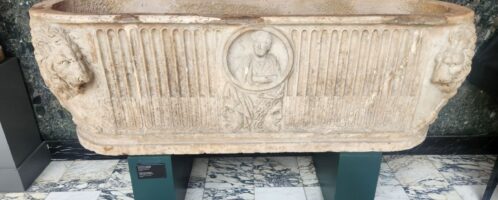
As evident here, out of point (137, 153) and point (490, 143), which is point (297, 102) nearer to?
point (137, 153)

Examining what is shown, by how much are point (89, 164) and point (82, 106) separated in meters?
0.97

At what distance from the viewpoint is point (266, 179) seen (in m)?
2.04

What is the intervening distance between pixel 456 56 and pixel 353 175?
0.68 metres

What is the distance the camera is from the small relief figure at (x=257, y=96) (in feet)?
4.21

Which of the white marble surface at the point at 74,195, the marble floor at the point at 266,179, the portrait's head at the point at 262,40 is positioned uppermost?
the portrait's head at the point at 262,40

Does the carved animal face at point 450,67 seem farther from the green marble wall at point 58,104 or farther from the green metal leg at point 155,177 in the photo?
the green metal leg at point 155,177

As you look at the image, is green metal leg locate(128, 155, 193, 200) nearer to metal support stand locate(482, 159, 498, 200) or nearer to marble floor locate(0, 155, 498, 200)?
marble floor locate(0, 155, 498, 200)

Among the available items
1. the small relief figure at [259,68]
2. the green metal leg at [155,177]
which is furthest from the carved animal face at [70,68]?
the small relief figure at [259,68]

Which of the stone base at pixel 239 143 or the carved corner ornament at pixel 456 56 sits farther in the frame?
the stone base at pixel 239 143

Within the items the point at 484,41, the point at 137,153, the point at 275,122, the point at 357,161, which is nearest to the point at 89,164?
the point at 137,153

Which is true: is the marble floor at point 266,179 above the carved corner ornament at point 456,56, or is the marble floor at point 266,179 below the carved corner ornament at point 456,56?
below

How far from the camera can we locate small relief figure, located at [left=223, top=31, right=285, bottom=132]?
4.21ft

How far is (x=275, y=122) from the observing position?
145 centimetres

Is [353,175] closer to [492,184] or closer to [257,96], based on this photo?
[257,96]
